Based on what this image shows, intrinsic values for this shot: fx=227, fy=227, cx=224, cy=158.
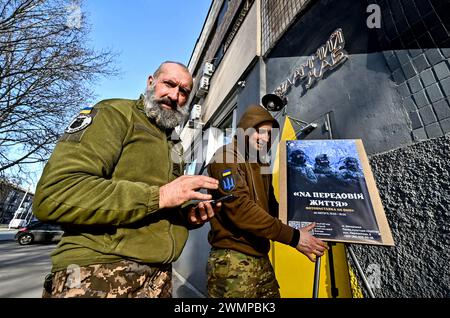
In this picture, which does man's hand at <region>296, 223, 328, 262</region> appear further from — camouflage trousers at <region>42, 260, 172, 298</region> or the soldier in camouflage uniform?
camouflage trousers at <region>42, 260, 172, 298</region>

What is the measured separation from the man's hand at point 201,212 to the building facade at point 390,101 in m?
1.47

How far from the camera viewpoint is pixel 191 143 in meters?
9.94

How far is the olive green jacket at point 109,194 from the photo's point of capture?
891mm

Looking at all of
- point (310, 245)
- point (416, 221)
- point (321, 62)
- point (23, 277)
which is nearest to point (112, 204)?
point (310, 245)

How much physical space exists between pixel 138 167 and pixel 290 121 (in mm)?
2514

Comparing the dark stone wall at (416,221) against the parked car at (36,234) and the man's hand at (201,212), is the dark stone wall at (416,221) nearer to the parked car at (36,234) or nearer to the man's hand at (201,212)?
the man's hand at (201,212)

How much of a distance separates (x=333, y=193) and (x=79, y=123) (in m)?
1.63

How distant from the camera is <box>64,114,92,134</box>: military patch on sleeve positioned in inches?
41.0

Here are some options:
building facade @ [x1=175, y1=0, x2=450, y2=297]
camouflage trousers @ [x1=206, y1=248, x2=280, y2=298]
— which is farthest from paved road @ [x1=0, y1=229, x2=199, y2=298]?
building facade @ [x1=175, y1=0, x2=450, y2=297]

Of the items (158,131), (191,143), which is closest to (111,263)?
(158,131)

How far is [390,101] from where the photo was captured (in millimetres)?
1996

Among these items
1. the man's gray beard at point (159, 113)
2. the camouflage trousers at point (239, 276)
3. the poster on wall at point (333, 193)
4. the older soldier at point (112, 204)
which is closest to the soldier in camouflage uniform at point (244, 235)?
the camouflage trousers at point (239, 276)

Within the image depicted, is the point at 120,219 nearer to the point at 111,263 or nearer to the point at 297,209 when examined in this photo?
the point at 111,263

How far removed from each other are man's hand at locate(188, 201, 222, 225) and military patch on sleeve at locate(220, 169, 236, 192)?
34 cm
